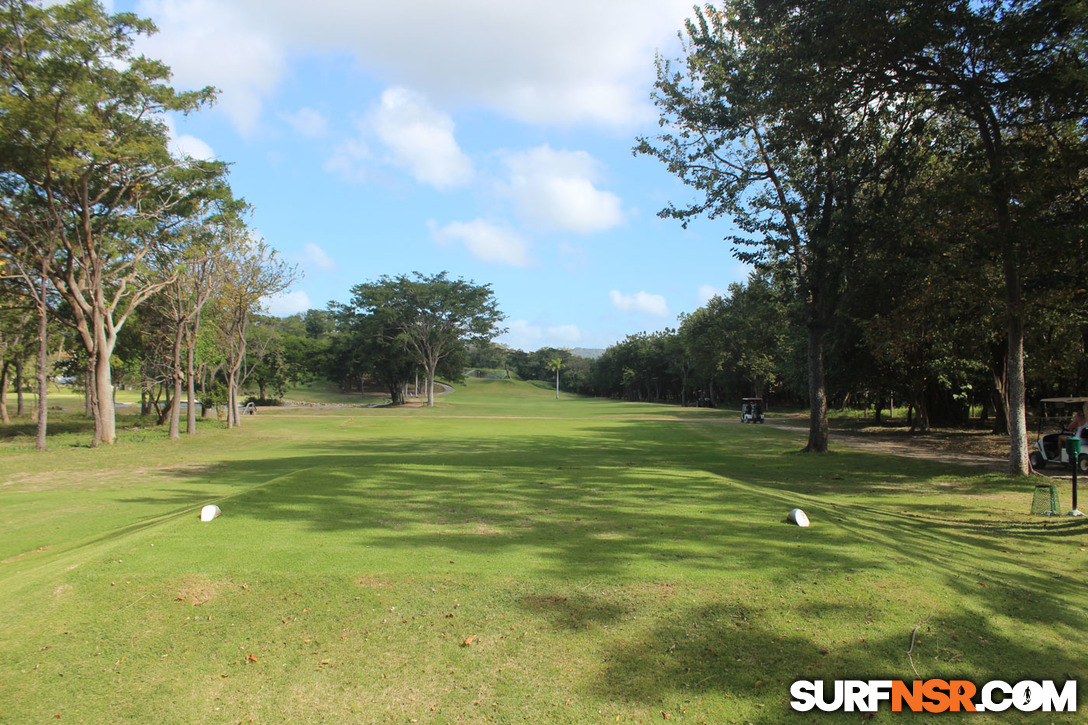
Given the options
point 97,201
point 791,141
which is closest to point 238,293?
point 97,201

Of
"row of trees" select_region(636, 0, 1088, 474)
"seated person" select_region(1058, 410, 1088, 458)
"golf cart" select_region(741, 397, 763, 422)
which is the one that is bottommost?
"golf cart" select_region(741, 397, 763, 422)

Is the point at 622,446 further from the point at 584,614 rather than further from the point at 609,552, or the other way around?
the point at 584,614

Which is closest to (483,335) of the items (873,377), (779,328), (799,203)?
(779,328)

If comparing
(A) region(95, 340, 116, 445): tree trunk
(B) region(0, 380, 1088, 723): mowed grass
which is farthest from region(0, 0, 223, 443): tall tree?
(B) region(0, 380, 1088, 723): mowed grass

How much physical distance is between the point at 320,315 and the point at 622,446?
4654 inches

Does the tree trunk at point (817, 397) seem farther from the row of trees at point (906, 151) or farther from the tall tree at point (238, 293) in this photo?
the tall tree at point (238, 293)

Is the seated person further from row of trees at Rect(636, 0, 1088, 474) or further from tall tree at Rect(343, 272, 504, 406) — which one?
tall tree at Rect(343, 272, 504, 406)

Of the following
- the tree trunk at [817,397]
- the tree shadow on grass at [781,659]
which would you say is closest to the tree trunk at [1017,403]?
the tree trunk at [817,397]

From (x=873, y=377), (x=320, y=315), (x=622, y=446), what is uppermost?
(x=320, y=315)

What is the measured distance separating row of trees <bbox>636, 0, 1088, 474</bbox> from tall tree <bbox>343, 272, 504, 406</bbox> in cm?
4491

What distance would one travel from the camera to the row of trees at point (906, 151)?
1303cm

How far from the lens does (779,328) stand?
53.1 meters

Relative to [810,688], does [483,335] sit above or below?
above

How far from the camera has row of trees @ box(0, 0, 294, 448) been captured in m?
19.9
